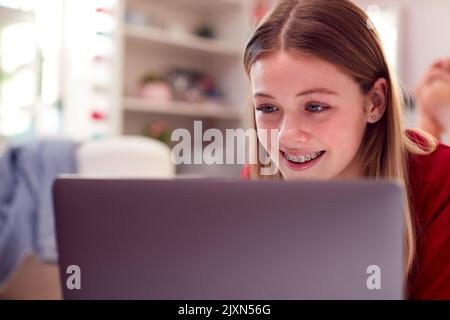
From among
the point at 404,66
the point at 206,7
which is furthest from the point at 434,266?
the point at 206,7

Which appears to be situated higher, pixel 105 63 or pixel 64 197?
pixel 105 63

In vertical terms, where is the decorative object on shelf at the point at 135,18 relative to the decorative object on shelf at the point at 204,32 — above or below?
below

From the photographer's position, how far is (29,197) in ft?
6.29

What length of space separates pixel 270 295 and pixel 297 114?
0.45 meters

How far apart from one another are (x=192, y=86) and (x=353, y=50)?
9.82ft

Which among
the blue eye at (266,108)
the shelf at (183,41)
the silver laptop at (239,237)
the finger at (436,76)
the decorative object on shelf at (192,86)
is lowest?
the silver laptop at (239,237)

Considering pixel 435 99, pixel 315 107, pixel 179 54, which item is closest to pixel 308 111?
pixel 315 107

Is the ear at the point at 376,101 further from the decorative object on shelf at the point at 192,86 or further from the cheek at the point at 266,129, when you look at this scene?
the decorative object on shelf at the point at 192,86

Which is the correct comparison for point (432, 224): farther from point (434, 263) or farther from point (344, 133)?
point (344, 133)

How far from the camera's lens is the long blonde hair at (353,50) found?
3.13 ft

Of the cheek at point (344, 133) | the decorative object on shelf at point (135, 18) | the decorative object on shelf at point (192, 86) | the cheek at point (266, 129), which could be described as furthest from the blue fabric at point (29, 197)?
the decorative object on shelf at point (192, 86)

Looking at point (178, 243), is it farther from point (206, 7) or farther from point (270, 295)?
point (206, 7)

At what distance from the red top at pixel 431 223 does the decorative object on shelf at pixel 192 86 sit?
291 cm

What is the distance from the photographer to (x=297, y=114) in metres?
0.95
